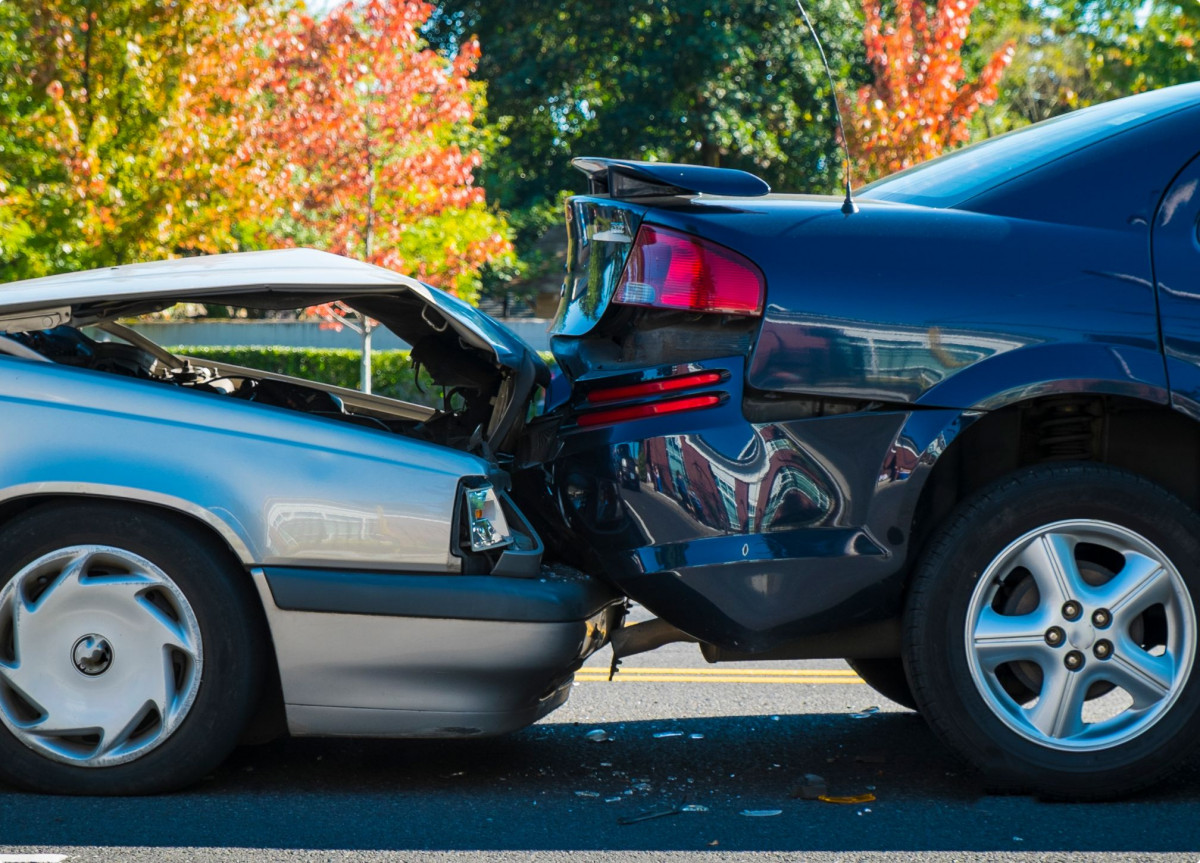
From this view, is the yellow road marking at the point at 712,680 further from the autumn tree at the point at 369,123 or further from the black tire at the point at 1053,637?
the autumn tree at the point at 369,123

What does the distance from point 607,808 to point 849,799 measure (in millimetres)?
622

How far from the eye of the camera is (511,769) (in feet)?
12.1

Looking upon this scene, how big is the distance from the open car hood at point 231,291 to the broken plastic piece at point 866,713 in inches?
63.1

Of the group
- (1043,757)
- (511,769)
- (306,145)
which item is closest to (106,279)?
Answer: (511,769)

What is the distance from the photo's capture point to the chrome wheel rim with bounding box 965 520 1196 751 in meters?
3.28

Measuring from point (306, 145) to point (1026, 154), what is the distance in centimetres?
1381

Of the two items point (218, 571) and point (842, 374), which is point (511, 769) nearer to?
point (218, 571)

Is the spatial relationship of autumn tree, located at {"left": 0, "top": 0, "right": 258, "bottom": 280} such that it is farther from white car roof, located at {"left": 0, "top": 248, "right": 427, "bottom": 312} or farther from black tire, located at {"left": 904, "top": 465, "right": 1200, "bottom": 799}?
black tire, located at {"left": 904, "top": 465, "right": 1200, "bottom": 799}

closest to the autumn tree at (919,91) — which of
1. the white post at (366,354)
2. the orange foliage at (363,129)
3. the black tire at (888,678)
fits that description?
the orange foliage at (363,129)

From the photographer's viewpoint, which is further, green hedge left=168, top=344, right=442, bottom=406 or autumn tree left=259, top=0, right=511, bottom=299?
green hedge left=168, top=344, right=442, bottom=406

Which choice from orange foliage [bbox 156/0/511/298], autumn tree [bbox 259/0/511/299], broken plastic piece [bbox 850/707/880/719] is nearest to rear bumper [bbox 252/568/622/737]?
broken plastic piece [bbox 850/707/880/719]

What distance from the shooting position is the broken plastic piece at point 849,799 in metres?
3.37

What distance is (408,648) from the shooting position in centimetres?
326

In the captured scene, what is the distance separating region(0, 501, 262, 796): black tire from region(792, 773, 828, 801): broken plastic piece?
4.61 ft
